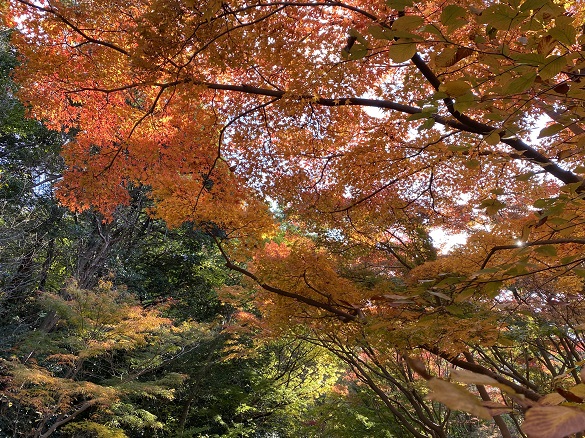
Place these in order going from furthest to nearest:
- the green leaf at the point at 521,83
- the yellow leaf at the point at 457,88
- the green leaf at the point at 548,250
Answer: the green leaf at the point at 548,250 < the yellow leaf at the point at 457,88 < the green leaf at the point at 521,83

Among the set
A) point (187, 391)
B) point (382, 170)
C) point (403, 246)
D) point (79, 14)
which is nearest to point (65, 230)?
point (187, 391)

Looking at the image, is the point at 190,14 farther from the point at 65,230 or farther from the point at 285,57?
the point at 65,230

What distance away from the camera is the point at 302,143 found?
4.19 meters

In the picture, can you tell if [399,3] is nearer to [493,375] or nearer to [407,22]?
[407,22]

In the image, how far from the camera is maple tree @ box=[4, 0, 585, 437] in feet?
9.16

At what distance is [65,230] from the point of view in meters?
10.1

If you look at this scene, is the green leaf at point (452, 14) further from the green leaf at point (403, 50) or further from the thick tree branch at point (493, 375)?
the thick tree branch at point (493, 375)

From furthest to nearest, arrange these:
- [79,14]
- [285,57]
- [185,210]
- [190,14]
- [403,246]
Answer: [403,246] → [185,210] → [79,14] → [285,57] → [190,14]

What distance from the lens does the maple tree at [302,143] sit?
9.16 feet

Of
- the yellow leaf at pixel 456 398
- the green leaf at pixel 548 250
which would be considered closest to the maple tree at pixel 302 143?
the green leaf at pixel 548 250

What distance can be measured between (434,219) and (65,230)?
9.02 meters

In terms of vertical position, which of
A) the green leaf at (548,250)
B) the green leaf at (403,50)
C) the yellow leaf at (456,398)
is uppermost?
the green leaf at (403,50)

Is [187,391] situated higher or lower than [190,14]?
lower

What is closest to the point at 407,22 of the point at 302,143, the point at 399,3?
the point at 399,3
